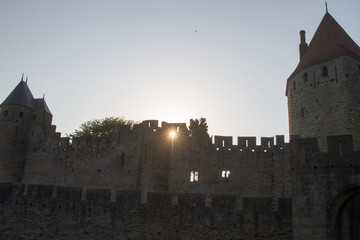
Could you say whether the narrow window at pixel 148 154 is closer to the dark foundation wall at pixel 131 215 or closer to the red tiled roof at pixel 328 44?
the dark foundation wall at pixel 131 215

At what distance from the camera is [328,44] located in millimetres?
26062

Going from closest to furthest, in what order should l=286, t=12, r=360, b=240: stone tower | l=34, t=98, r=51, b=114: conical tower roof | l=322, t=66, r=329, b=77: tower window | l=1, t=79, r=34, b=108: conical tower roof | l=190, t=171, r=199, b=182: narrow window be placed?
l=286, t=12, r=360, b=240: stone tower → l=322, t=66, r=329, b=77: tower window → l=190, t=171, r=199, b=182: narrow window → l=1, t=79, r=34, b=108: conical tower roof → l=34, t=98, r=51, b=114: conical tower roof

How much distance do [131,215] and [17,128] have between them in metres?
16.9

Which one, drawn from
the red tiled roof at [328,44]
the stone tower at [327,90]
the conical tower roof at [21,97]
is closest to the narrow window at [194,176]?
the stone tower at [327,90]

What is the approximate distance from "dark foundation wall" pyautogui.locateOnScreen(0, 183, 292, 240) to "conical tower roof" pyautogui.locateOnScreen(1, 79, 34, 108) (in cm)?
1345

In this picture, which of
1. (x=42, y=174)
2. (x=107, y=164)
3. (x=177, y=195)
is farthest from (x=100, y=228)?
(x=42, y=174)

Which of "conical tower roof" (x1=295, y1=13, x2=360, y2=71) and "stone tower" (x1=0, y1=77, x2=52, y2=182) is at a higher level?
"conical tower roof" (x1=295, y1=13, x2=360, y2=71)

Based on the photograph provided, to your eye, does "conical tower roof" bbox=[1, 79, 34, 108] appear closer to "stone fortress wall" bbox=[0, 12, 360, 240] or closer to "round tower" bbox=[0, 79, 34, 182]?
"round tower" bbox=[0, 79, 34, 182]

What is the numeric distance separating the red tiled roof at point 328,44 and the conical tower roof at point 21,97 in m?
19.4

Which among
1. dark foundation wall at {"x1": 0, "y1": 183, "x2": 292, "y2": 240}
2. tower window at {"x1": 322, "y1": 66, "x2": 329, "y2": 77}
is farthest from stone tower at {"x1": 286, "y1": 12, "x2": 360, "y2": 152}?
dark foundation wall at {"x1": 0, "y1": 183, "x2": 292, "y2": 240}

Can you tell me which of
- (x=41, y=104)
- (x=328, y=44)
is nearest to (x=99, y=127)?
(x=41, y=104)

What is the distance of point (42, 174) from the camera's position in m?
29.3

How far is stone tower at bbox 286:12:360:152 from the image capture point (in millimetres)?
23656

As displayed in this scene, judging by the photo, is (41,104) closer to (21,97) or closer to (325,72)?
(21,97)
